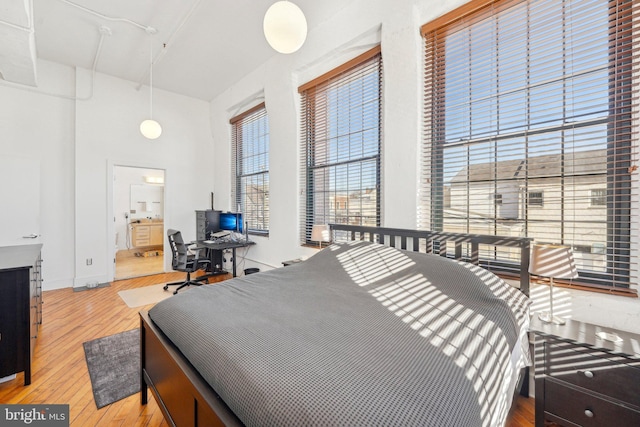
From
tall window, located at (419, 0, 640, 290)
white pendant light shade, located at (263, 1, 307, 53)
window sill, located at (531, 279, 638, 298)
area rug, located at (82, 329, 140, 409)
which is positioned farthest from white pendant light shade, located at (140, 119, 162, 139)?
window sill, located at (531, 279, 638, 298)

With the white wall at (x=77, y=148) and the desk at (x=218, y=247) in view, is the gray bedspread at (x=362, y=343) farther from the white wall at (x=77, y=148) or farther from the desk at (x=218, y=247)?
the white wall at (x=77, y=148)

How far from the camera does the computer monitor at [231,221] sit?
15.9 ft

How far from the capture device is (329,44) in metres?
3.15

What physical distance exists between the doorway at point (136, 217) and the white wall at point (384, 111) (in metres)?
4.16

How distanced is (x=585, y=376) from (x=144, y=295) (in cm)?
474

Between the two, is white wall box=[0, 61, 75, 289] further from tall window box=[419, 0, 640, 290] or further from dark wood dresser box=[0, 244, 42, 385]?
tall window box=[419, 0, 640, 290]

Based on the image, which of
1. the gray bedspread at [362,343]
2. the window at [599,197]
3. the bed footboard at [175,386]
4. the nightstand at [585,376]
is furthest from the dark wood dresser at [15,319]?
the window at [599,197]

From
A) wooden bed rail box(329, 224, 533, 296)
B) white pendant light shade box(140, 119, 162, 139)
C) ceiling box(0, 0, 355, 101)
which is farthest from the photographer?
white pendant light shade box(140, 119, 162, 139)

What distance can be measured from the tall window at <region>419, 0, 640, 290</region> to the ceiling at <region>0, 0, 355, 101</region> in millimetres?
1600

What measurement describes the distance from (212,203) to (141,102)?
221 cm

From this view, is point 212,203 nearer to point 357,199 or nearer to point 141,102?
point 141,102

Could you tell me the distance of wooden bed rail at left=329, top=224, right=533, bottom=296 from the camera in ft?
6.14

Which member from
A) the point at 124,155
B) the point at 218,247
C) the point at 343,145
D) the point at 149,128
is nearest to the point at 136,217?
the point at 124,155

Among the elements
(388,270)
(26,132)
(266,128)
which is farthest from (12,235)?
(388,270)
